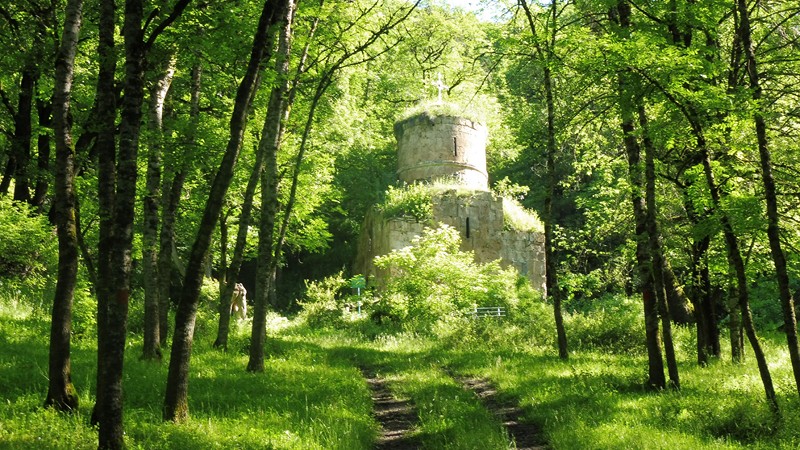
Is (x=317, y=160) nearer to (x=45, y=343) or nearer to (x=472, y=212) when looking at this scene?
(x=472, y=212)

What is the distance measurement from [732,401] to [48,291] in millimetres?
14879

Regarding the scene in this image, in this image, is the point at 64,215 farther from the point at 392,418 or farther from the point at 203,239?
the point at 392,418

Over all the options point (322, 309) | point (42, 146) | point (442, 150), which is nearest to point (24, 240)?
point (42, 146)

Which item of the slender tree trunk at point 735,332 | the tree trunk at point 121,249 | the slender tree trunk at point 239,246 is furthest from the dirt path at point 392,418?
the slender tree trunk at point 735,332

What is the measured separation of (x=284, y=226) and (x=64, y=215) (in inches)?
340

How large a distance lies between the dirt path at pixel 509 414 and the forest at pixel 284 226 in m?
0.07

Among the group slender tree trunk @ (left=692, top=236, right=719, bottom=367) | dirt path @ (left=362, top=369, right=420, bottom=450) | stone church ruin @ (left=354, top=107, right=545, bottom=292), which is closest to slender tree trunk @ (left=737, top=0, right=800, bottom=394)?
dirt path @ (left=362, top=369, right=420, bottom=450)

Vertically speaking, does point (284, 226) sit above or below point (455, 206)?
below

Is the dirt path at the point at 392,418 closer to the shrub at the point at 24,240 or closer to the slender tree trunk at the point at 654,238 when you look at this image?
the slender tree trunk at the point at 654,238

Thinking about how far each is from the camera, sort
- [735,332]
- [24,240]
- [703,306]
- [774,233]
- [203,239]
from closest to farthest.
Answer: [203,239], [774,233], [735,332], [24,240], [703,306]

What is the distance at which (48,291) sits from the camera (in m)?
16.4

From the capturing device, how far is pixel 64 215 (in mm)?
7160

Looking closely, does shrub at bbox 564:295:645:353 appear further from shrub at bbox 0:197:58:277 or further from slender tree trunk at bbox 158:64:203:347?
shrub at bbox 0:197:58:277

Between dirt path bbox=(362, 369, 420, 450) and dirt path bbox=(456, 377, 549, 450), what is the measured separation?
122 cm
